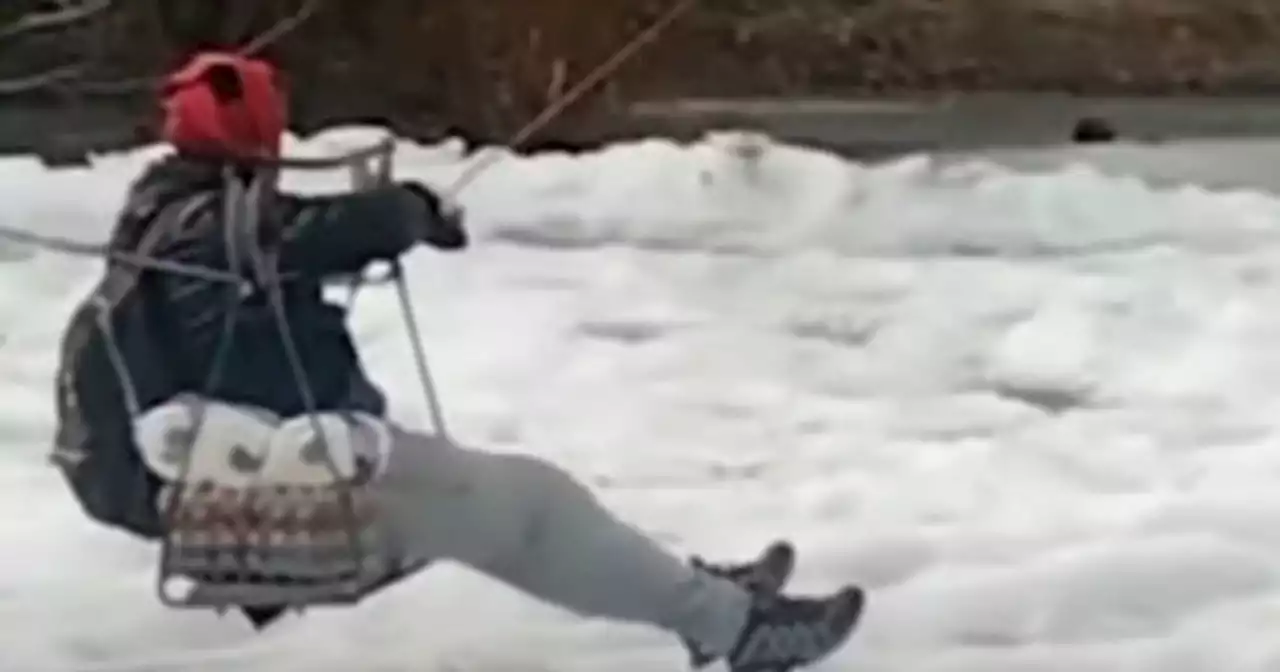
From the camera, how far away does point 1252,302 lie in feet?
3.19

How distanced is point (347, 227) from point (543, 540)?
11 cm

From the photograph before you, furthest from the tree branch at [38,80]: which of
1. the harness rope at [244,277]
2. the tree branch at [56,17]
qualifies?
the harness rope at [244,277]

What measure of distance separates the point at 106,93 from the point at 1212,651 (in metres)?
0.52

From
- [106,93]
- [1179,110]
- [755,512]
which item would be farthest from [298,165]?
[1179,110]

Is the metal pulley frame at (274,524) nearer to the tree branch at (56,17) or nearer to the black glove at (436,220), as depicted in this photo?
the black glove at (436,220)

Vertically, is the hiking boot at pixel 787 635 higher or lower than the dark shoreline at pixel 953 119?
lower

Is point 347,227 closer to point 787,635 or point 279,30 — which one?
point 787,635

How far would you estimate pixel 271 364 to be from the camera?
557 mm

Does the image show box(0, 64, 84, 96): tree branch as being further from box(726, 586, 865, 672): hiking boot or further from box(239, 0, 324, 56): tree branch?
box(726, 586, 865, 672): hiking boot

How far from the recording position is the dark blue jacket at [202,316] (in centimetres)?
54

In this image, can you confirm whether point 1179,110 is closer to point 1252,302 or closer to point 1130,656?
point 1252,302

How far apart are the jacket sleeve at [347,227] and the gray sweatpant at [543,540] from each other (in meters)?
0.06

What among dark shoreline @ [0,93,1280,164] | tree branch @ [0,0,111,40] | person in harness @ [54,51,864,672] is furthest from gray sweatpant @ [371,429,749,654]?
dark shoreline @ [0,93,1280,164]

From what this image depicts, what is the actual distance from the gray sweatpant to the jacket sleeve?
0.06 m
